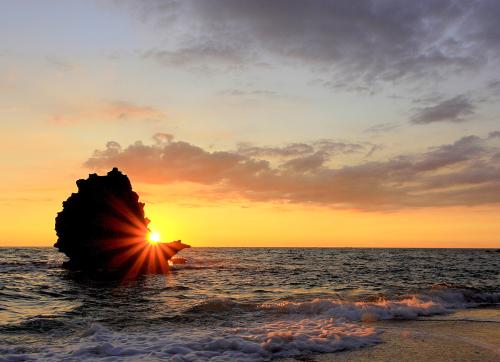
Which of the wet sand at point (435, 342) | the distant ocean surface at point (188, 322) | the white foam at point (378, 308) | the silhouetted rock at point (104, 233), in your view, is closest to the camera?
the wet sand at point (435, 342)

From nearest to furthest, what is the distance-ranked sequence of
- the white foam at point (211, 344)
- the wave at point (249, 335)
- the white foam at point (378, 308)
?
the white foam at point (211, 344) < the wave at point (249, 335) < the white foam at point (378, 308)

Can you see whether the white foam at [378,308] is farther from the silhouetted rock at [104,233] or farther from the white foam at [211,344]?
the silhouetted rock at [104,233]

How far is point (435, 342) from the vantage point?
37.2 ft

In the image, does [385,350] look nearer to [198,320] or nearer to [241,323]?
[241,323]

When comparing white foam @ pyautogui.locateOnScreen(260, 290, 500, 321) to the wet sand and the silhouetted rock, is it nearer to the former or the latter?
the wet sand

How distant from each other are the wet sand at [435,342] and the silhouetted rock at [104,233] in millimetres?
32047

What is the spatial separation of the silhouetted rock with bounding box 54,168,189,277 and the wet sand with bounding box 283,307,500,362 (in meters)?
32.0

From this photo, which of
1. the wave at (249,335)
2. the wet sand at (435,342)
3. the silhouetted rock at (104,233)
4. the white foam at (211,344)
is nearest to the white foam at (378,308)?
the wave at (249,335)

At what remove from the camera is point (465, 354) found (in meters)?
9.91

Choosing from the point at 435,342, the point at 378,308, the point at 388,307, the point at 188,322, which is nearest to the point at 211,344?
the point at 188,322

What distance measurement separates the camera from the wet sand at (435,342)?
32.2ft

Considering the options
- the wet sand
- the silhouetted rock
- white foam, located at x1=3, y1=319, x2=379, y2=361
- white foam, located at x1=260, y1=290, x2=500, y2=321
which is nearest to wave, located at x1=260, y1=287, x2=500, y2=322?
white foam, located at x1=260, y1=290, x2=500, y2=321

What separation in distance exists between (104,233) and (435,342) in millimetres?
38520

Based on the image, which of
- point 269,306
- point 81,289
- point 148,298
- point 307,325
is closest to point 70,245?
point 81,289
